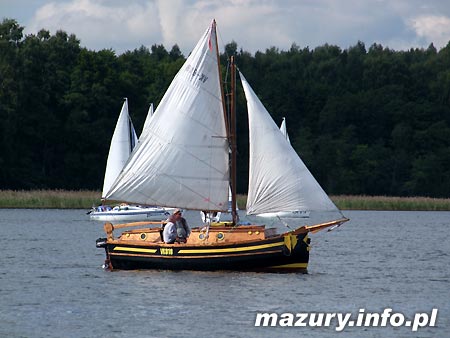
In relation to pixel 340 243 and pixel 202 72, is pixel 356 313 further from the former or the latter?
pixel 340 243

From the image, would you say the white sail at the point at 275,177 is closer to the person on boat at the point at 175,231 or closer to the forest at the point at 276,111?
the person on boat at the point at 175,231

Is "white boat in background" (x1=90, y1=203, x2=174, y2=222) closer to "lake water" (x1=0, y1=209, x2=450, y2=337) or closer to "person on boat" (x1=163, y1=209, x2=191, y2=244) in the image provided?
"lake water" (x1=0, y1=209, x2=450, y2=337)

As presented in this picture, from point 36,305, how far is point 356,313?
819 cm

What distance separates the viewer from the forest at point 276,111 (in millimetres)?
112938

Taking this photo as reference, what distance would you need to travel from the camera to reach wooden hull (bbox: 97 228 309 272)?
3622 centimetres

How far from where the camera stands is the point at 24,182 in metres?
108

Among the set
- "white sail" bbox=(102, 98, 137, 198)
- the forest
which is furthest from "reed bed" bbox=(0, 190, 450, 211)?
the forest

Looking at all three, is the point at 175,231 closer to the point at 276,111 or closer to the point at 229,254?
the point at 229,254

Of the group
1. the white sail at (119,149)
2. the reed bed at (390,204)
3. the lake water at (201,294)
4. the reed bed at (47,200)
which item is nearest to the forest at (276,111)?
the reed bed at (47,200)


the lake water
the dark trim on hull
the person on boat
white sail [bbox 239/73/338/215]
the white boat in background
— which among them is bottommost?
the lake water

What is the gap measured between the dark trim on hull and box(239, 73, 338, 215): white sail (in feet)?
4.00

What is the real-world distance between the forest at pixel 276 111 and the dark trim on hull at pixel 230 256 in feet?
237

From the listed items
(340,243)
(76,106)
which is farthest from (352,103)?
(340,243)

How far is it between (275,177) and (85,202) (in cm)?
4885
